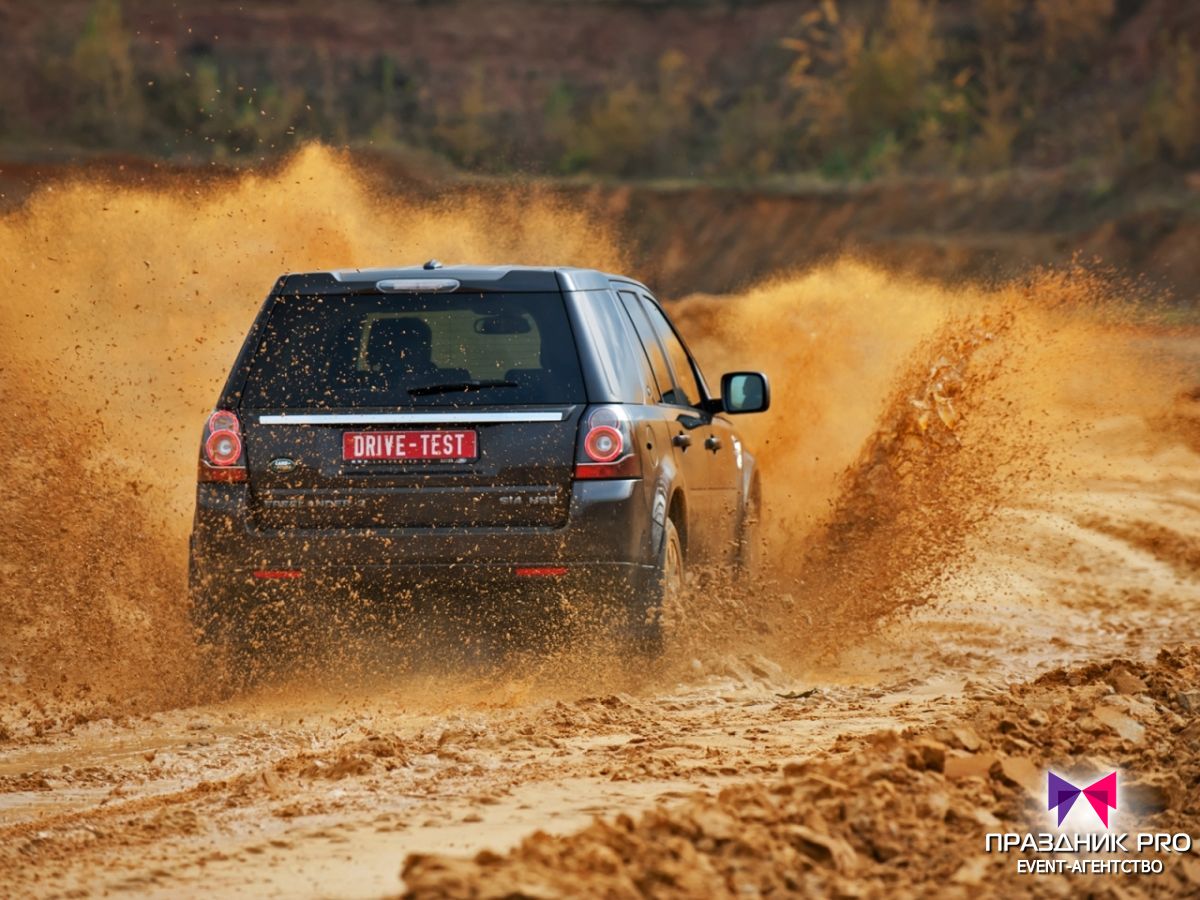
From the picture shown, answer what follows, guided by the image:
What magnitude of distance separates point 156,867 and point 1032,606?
26.2 feet

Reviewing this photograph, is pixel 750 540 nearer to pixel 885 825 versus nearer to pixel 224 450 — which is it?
pixel 224 450

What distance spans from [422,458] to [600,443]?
716mm

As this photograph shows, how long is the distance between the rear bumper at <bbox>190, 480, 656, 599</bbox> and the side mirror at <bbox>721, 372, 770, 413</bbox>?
1.64m

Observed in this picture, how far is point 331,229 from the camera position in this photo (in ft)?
57.2

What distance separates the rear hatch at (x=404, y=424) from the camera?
779 cm

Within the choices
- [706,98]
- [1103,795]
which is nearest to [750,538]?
[1103,795]

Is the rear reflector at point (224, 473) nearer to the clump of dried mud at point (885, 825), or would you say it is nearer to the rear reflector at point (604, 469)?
the rear reflector at point (604, 469)

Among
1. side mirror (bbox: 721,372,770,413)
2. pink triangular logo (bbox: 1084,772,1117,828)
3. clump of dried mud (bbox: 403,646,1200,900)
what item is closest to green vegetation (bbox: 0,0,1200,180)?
side mirror (bbox: 721,372,770,413)

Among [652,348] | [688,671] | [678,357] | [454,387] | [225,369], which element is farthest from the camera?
[225,369]

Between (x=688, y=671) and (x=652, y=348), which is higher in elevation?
(x=652, y=348)

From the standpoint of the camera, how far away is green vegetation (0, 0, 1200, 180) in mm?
41406

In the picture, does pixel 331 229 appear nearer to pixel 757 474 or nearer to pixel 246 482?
pixel 757 474

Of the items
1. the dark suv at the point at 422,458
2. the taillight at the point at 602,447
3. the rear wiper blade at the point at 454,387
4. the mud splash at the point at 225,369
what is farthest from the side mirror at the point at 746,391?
the rear wiper blade at the point at 454,387

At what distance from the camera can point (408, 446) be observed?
25.7 ft
